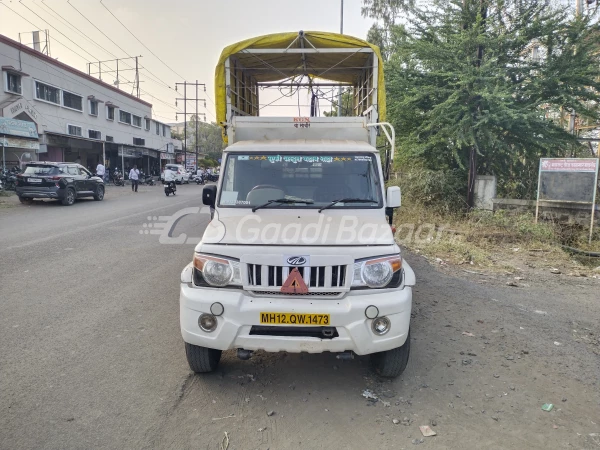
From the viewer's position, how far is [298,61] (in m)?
7.73

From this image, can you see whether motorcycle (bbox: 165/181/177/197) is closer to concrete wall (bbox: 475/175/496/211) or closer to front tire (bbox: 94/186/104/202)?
front tire (bbox: 94/186/104/202)

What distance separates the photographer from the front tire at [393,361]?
3.56 metres

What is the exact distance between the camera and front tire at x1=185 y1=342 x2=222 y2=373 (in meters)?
3.56

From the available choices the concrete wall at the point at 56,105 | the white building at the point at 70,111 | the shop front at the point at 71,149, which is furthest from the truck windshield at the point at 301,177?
the shop front at the point at 71,149

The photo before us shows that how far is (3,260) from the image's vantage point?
7434 millimetres

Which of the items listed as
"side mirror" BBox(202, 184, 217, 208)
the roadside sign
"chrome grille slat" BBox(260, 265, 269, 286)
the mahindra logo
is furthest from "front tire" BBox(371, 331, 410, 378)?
the roadside sign

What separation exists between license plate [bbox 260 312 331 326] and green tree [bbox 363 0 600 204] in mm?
8748

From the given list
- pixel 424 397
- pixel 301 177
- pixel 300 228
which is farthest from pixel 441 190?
pixel 424 397

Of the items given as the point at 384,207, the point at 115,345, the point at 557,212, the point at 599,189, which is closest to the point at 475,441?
the point at 384,207

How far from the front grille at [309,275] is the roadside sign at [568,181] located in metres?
8.69

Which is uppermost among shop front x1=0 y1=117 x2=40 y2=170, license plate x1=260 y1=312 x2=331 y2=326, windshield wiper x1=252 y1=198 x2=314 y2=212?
shop front x1=0 y1=117 x2=40 y2=170

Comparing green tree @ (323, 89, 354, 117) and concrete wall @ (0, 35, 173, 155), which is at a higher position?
concrete wall @ (0, 35, 173, 155)

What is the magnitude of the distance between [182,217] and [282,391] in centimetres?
1104

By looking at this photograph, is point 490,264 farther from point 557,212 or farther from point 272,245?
point 272,245
